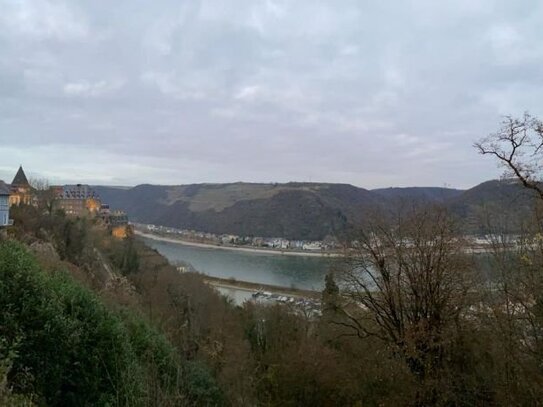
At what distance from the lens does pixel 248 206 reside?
359 ft

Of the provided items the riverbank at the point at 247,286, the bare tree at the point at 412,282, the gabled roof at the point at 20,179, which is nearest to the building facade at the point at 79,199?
the gabled roof at the point at 20,179

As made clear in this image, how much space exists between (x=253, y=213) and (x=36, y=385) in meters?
96.6

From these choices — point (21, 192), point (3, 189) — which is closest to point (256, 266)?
point (21, 192)

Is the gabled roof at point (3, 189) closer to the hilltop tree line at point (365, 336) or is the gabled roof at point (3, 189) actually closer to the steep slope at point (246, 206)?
the hilltop tree line at point (365, 336)

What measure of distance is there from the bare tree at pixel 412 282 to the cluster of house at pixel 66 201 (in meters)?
Result: 18.7

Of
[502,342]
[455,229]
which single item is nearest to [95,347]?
[502,342]

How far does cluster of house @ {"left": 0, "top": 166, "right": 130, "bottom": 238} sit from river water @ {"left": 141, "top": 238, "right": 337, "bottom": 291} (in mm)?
7743

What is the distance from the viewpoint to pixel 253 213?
4048 inches

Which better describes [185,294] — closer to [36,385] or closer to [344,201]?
[36,385]

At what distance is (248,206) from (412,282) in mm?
100291

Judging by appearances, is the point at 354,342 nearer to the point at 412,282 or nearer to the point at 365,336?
the point at 365,336

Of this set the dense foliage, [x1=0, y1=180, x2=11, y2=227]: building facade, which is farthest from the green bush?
[x1=0, y1=180, x2=11, y2=227]: building facade

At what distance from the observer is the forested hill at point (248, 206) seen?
8856 centimetres

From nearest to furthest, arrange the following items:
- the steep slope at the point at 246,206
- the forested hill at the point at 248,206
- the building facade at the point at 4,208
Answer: the building facade at the point at 4,208 < the forested hill at the point at 248,206 < the steep slope at the point at 246,206
